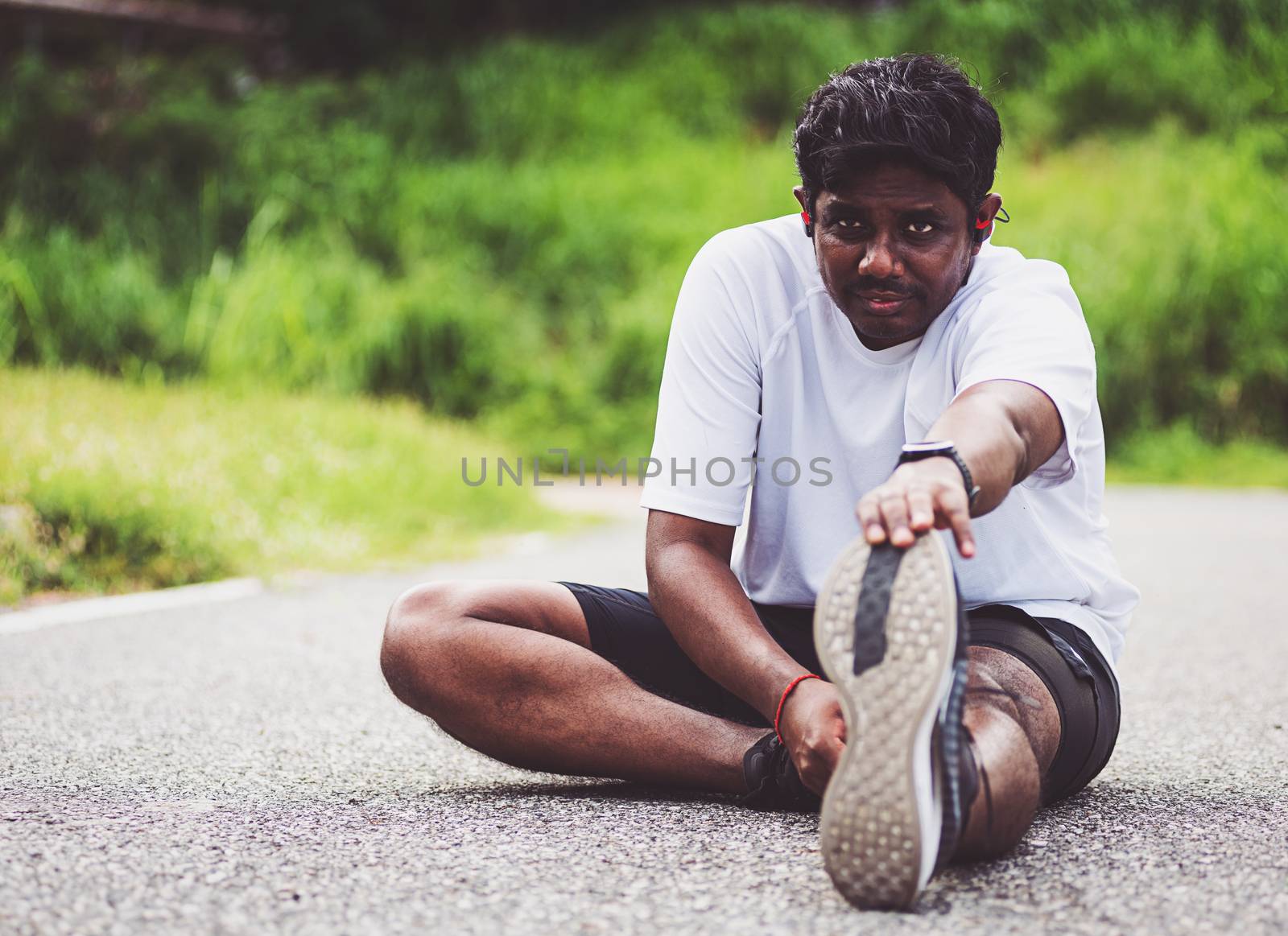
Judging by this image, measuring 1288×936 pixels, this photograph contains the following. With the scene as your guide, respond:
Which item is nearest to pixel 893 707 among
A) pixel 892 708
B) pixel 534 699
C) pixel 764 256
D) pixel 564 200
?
pixel 892 708

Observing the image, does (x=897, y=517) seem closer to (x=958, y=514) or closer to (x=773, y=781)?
(x=958, y=514)

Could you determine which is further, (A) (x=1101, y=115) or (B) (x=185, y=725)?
(A) (x=1101, y=115)

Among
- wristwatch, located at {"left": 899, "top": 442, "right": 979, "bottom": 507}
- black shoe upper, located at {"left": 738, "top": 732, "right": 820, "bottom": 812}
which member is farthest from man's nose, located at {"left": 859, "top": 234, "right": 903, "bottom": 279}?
black shoe upper, located at {"left": 738, "top": 732, "right": 820, "bottom": 812}

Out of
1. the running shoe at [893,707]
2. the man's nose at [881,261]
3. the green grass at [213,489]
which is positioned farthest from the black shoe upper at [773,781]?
the green grass at [213,489]

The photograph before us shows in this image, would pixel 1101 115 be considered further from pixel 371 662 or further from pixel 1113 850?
pixel 1113 850

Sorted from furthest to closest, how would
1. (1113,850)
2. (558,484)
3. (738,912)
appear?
(558,484) < (1113,850) < (738,912)

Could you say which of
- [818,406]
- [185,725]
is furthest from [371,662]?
[818,406]

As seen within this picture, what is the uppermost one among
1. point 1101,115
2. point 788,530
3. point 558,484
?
point 1101,115

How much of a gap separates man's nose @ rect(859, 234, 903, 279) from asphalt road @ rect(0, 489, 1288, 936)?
890 mm

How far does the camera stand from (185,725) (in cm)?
329

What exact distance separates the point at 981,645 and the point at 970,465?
1.62 feet

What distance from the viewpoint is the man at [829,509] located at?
209 cm

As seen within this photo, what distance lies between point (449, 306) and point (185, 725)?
387 inches

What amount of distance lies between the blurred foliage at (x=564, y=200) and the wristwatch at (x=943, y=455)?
8.40 m
